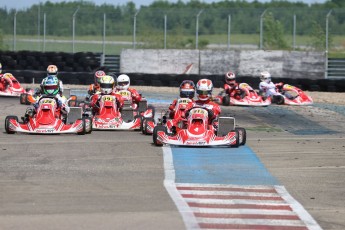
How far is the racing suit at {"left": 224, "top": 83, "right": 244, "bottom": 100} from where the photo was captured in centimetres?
2766

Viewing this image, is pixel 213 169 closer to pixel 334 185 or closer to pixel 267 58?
pixel 334 185

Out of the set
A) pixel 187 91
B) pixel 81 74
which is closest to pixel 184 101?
pixel 187 91

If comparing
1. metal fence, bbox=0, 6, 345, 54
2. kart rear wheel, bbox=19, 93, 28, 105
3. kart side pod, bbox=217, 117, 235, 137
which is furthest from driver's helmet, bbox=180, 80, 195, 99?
metal fence, bbox=0, 6, 345, 54

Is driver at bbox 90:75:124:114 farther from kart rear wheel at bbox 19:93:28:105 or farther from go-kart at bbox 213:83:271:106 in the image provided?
go-kart at bbox 213:83:271:106

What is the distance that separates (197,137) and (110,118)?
3.35m

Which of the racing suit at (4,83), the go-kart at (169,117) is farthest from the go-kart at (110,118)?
the racing suit at (4,83)

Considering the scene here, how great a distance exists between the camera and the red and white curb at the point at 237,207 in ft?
33.9

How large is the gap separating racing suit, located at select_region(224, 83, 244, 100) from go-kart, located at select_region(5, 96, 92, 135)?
945cm

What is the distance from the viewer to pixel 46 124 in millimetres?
18469

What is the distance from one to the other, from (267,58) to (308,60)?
1.45m

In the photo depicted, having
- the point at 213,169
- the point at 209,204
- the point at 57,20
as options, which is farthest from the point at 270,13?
the point at 209,204

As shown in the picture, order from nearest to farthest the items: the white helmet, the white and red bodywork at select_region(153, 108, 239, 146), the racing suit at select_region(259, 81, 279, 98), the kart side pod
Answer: the white and red bodywork at select_region(153, 108, 239, 146) < the kart side pod < the white helmet < the racing suit at select_region(259, 81, 279, 98)

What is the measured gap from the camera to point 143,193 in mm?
12117

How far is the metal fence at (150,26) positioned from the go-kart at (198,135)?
2298cm
